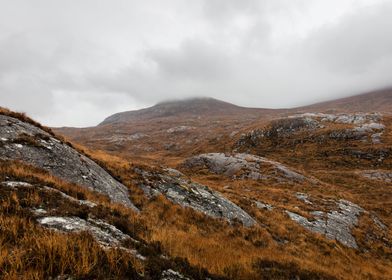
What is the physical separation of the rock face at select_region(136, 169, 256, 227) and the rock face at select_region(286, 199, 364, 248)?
5270mm

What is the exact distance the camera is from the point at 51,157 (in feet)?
45.3

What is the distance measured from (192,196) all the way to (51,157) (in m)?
8.82

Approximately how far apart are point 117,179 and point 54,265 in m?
12.7

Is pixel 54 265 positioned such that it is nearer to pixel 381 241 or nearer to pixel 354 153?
pixel 381 241

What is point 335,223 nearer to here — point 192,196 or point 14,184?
point 192,196

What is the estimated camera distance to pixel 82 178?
13.5 m

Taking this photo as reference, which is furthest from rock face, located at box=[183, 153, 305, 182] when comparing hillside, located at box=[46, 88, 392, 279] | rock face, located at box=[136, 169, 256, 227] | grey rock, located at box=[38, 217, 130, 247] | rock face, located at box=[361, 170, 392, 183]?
grey rock, located at box=[38, 217, 130, 247]

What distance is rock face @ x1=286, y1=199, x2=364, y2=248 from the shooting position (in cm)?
1889

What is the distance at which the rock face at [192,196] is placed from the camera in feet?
54.4

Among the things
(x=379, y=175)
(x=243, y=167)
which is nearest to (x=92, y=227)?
(x=243, y=167)

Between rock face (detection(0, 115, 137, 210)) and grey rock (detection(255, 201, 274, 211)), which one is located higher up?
rock face (detection(0, 115, 137, 210))

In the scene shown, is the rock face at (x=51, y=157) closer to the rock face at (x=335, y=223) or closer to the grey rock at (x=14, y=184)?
the grey rock at (x=14, y=184)

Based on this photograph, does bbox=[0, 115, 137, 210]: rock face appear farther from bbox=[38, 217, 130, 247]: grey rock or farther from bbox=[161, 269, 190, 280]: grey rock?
bbox=[161, 269, 190, 280]: grey rock

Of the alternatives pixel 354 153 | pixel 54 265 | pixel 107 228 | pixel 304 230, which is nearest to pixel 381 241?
pixel 304 230
